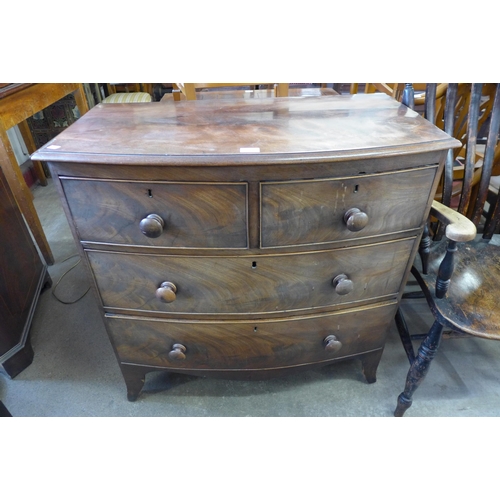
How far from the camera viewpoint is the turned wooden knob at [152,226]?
2.78ft

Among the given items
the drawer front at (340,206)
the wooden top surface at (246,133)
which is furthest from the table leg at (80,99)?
the drawer front at (340,206)

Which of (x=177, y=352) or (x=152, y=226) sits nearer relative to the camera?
(x=152, y=226)

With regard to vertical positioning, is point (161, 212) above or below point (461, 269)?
above

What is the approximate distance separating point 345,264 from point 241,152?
0.45 m

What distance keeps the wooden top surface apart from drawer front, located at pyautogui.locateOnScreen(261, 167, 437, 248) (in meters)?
0.07

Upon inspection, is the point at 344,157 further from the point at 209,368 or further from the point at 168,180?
the point at 209,368

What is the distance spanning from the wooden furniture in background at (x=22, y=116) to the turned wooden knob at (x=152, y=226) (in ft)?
4.16

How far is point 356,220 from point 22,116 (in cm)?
→ 175

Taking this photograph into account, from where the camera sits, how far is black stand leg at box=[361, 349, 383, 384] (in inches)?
52.9

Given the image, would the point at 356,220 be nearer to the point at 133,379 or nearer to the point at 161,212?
the point at 161,212

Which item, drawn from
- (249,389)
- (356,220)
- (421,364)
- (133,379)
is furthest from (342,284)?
(133,379)

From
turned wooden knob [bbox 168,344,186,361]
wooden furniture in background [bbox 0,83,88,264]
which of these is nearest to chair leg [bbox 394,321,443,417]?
turned wooden knob [bbox 168,344,186,361]

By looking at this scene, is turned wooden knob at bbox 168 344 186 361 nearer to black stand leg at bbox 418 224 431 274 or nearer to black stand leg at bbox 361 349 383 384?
black stand leg at bbox 361 349 383 384

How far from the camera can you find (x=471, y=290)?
1.16 m
